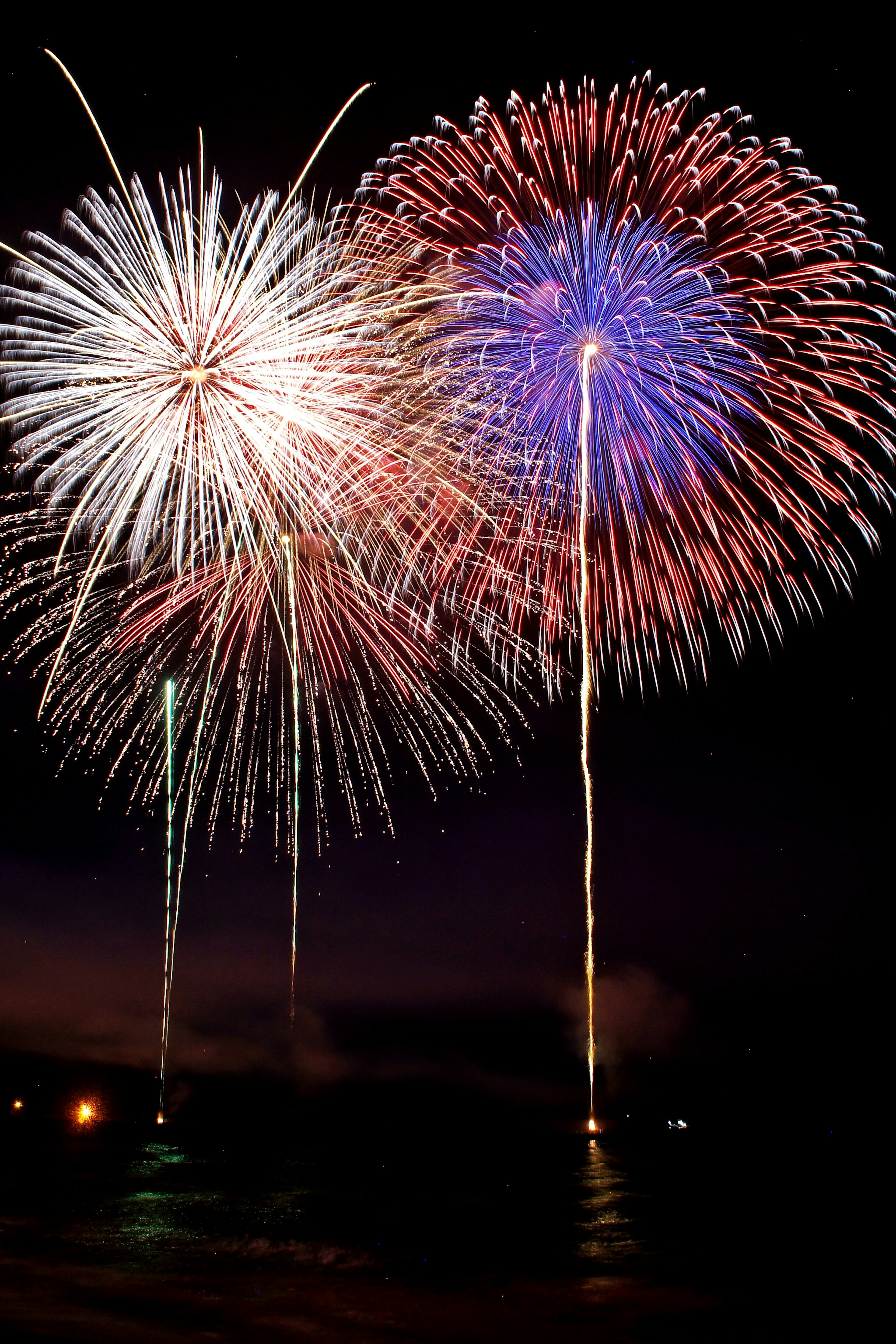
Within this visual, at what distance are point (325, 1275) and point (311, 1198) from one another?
1517cm

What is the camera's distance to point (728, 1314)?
16.2 metres

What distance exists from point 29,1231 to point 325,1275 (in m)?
8.57

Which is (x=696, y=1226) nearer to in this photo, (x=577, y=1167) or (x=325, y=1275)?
(x=325, y=1275)

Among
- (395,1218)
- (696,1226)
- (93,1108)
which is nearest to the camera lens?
(696,1226)

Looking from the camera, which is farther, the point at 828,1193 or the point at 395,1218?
the point at 828,1193

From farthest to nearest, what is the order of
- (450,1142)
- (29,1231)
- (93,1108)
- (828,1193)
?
1. (93,1108)
2. (450,1142)
3. (828,1193)
4. (29,1231)

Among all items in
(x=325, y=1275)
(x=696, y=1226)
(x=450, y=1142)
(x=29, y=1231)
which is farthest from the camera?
(x=450, y=1142)

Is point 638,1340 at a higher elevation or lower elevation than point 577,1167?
higher

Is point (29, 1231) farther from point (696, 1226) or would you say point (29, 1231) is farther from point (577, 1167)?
point (577, 1167)

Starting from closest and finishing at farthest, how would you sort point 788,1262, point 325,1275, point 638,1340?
point 638,1340
point 325,1275
point 788,1262

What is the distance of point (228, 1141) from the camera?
6594 cm

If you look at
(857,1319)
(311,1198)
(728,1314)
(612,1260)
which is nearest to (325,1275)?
(612,1260)

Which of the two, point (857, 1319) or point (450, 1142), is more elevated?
point (857, 1319)

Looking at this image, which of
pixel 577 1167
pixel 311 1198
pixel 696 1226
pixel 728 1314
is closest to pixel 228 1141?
pixel 577 1167
